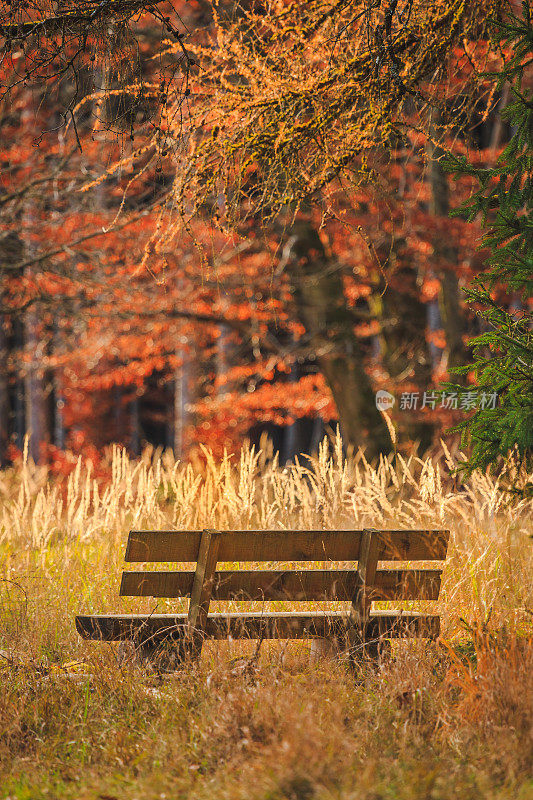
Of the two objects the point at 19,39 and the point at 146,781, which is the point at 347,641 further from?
the point at 19,39

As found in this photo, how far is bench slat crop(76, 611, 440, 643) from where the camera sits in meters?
4.95

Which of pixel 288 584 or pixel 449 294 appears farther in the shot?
pixel 449 294

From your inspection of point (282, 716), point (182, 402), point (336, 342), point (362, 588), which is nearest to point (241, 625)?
point (362, 588)

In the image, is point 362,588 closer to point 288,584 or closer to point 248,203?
point 288,584

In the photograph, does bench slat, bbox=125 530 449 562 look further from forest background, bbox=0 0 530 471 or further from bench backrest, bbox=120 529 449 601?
forest background, bbox=0 0 530 471

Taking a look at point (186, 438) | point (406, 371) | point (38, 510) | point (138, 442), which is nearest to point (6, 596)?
point (38, 510)

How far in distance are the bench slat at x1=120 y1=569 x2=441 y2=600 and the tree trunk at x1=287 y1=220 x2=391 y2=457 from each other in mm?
7299

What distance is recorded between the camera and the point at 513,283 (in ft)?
17.8

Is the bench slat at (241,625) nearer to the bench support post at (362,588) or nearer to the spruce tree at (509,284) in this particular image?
the bench support post at (362,588)

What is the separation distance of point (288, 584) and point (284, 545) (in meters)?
0.23

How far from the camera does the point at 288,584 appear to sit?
5.07m

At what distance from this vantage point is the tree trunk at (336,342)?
12688 mm

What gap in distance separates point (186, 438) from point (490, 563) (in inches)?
499

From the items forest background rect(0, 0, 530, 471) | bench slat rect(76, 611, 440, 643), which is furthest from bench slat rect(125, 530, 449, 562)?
forest background rect(0, 0, 530, 471)
